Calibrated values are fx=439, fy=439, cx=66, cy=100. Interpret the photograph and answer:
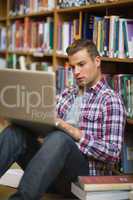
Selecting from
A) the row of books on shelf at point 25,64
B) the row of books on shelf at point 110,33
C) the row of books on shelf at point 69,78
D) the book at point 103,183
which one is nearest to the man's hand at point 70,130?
the book at point 103,183

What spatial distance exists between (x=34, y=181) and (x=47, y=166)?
9 centimetres

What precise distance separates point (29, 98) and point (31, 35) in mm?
1998

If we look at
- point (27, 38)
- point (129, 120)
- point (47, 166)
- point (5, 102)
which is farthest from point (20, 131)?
point (27, 38)

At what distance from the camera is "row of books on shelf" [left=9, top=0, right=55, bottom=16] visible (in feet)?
11.8

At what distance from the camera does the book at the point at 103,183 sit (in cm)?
217

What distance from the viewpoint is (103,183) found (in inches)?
86.5

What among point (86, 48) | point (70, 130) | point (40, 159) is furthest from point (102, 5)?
point (40, 159)

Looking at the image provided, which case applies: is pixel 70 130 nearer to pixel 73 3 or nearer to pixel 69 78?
pixel 69 78

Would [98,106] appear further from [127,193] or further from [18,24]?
[18,24]

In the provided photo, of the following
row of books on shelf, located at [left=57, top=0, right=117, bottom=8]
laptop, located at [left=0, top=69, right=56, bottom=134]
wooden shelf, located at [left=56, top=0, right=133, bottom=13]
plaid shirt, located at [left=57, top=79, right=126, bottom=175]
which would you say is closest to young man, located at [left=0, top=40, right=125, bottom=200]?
plaid shirt, located at [left=57, top=79, right=126, bottom=175]

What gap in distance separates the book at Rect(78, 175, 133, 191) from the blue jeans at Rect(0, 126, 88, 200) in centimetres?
8

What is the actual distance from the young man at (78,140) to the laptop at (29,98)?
109 mm

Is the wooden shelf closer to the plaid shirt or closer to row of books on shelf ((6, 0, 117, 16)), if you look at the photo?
row of books on shelf ((6, 0, 117, 16))

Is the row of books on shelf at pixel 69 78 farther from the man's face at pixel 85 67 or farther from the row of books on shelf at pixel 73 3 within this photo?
the row of books on shelf at pixel 73 3
